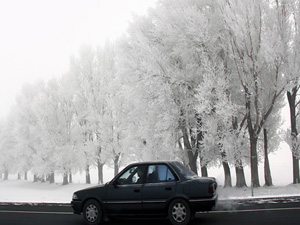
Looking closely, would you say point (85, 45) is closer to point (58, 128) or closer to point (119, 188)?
point (58, 128)

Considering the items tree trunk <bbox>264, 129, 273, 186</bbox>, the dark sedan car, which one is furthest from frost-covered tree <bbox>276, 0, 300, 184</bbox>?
the dark sedan car

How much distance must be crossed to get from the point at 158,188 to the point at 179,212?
0.78 metres

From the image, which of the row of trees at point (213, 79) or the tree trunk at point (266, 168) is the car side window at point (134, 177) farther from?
the tree trunk at point (266, 168)

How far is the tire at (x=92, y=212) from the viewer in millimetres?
8688

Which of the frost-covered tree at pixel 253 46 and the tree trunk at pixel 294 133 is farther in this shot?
the tree trunk at pixel 294 133

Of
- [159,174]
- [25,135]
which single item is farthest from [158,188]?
[25,135]

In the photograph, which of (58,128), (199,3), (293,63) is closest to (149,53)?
(199,3)

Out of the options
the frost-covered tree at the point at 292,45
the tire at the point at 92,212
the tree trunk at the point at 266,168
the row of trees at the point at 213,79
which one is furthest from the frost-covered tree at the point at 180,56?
the tire at the point at 92,212

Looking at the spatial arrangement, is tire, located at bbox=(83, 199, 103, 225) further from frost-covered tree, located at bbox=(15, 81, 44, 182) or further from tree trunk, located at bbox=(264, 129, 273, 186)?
frost-covered tree, located at bbox=(15, 81, 44, 182)

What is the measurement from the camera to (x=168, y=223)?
848 centimetres

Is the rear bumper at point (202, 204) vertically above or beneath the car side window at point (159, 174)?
beneath

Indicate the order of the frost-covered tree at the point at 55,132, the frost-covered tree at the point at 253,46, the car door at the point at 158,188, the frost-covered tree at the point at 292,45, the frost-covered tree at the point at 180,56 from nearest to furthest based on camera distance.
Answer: the car door at the point at 158,188
the frost-covered tree at the point at 292,45
the frost-covered tree at the point at 253,46
the frost-covered tree at the point at 180,56
the frost-covered tree at the point at 55,132

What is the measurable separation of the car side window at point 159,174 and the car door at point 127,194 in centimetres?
20

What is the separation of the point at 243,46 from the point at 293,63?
108 inches
